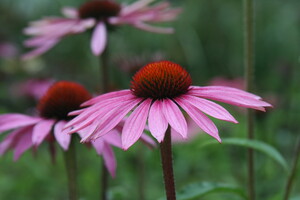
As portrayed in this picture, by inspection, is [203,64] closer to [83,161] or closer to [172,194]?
[83,161]

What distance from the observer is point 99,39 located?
3.70 feet

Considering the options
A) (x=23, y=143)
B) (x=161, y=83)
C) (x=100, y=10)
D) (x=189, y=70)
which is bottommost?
(x=189, y=70)

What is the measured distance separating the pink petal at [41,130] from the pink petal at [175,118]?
24 cm

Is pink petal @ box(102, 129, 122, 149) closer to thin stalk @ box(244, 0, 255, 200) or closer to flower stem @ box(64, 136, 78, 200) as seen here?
flower stem @ box(64, 136, 78, 200)

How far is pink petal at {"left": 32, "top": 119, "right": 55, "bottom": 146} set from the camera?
80 centimetres

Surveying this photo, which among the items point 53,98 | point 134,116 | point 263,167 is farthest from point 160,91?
point 263,167

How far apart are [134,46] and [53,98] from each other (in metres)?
2.91

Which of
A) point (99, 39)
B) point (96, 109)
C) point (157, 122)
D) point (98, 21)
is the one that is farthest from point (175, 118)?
point (98, 21)

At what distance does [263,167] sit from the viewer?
1679mm

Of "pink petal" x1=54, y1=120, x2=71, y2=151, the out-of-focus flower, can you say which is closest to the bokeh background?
the out-of-focus flower

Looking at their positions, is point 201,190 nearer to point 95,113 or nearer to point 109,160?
point 109,160

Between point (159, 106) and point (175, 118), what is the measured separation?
6cm

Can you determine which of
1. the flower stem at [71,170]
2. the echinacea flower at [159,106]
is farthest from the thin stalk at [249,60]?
the flower stem at [71,170]

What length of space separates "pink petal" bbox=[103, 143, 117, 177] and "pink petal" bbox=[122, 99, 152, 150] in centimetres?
16
